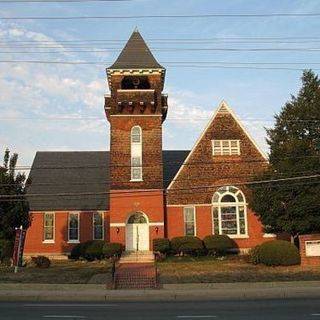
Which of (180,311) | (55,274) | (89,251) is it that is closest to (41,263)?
(55,274)

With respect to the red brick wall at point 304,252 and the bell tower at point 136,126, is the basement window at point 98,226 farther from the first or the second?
the red brick wall at point 304,252

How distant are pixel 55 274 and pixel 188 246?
37.6 feet

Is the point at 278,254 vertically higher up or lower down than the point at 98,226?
lower down

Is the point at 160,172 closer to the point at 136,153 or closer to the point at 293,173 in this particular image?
the point at 136,153

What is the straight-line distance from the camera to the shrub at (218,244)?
1401 inches

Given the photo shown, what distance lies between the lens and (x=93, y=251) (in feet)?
118

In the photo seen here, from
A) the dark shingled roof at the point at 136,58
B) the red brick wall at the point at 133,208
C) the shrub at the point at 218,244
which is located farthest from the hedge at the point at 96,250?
the dark shingled roof at the point at 136,58

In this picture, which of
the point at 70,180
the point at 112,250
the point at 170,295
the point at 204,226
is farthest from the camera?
the point at 70,180

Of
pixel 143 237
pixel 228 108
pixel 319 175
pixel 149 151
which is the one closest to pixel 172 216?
pixel 143 237

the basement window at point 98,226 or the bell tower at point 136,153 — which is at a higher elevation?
the bell tower at point 136,153

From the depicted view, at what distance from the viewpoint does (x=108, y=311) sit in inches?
569

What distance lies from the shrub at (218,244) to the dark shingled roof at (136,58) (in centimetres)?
1328

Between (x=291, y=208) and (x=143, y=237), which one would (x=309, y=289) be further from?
(x=143, y=237)

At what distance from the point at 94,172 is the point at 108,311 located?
32197 millimetres
